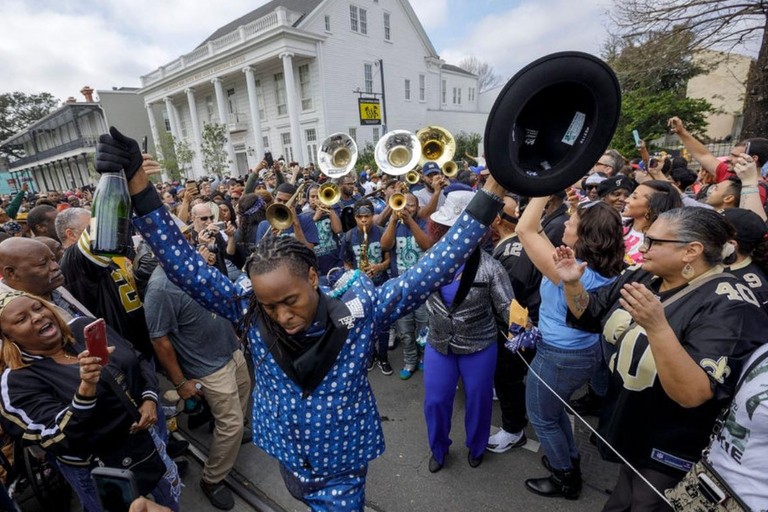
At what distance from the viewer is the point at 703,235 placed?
1855mm

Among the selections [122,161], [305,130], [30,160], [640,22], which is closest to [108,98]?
[305,130]

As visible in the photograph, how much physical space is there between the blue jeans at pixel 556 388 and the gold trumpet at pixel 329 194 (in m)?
3.91

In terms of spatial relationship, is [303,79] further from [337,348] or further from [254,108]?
[337,348]

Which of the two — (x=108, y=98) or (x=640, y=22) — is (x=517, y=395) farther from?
(x=108, y=98)

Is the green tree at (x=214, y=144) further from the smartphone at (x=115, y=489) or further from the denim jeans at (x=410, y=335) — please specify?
Result: the smartphone at (x=115, y=489)

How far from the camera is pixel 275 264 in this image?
1568mm

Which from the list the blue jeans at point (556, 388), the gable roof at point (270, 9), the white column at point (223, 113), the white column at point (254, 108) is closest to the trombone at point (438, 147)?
the blue jeans at point (556, 388)

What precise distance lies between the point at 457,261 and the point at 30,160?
240ft

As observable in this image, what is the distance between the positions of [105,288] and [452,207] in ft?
10.00

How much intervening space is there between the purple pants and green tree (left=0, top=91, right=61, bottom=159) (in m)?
77.6

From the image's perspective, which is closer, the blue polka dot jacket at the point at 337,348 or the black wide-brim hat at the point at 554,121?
the black wide-brim hat at the point at 554,121

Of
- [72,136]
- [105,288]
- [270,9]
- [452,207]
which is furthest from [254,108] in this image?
[72,136]

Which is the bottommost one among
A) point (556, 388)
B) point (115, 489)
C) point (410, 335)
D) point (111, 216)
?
point (410, 335)

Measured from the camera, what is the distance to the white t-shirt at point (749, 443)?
1.42 m
